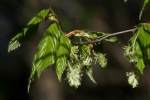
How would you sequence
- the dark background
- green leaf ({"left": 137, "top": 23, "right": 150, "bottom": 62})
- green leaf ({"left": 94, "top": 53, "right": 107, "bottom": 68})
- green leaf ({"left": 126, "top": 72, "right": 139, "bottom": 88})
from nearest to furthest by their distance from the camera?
green leaf ({"left": 137, "top": 23, "right": 150, "bottom": 62}) → green leaf ({"left": 126, "top": 72, "right": 139, "bottom": 88}) → green leaf ({"left": 94, "top": 53, "right": 107, "bottom": 68}) → the dark background

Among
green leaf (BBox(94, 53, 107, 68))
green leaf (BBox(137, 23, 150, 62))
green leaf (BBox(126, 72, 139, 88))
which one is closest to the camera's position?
green leaf (BBox(137, 23, 150, 62))

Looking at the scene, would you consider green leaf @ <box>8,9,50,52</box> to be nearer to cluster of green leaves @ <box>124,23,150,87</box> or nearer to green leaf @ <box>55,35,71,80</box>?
green leaf @ <box>55,35,71,80</box>

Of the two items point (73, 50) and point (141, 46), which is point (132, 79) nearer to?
point (141, 46)

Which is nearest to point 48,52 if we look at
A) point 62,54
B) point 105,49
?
point 62,54

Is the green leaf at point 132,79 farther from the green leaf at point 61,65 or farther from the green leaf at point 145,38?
the green leaf at point 61,65

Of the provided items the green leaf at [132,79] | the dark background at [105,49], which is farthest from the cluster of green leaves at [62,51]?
the dark background at [105,49]

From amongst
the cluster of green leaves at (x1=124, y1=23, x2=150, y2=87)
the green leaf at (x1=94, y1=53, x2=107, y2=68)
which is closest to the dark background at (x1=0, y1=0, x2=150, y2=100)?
the green leaf at (x1=94, y1=53, x2=107, y2=68)

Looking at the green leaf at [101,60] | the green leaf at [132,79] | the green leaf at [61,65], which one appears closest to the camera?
the green leaf at [61,65]

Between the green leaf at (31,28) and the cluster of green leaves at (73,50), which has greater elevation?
the green leaf at (31,28)
